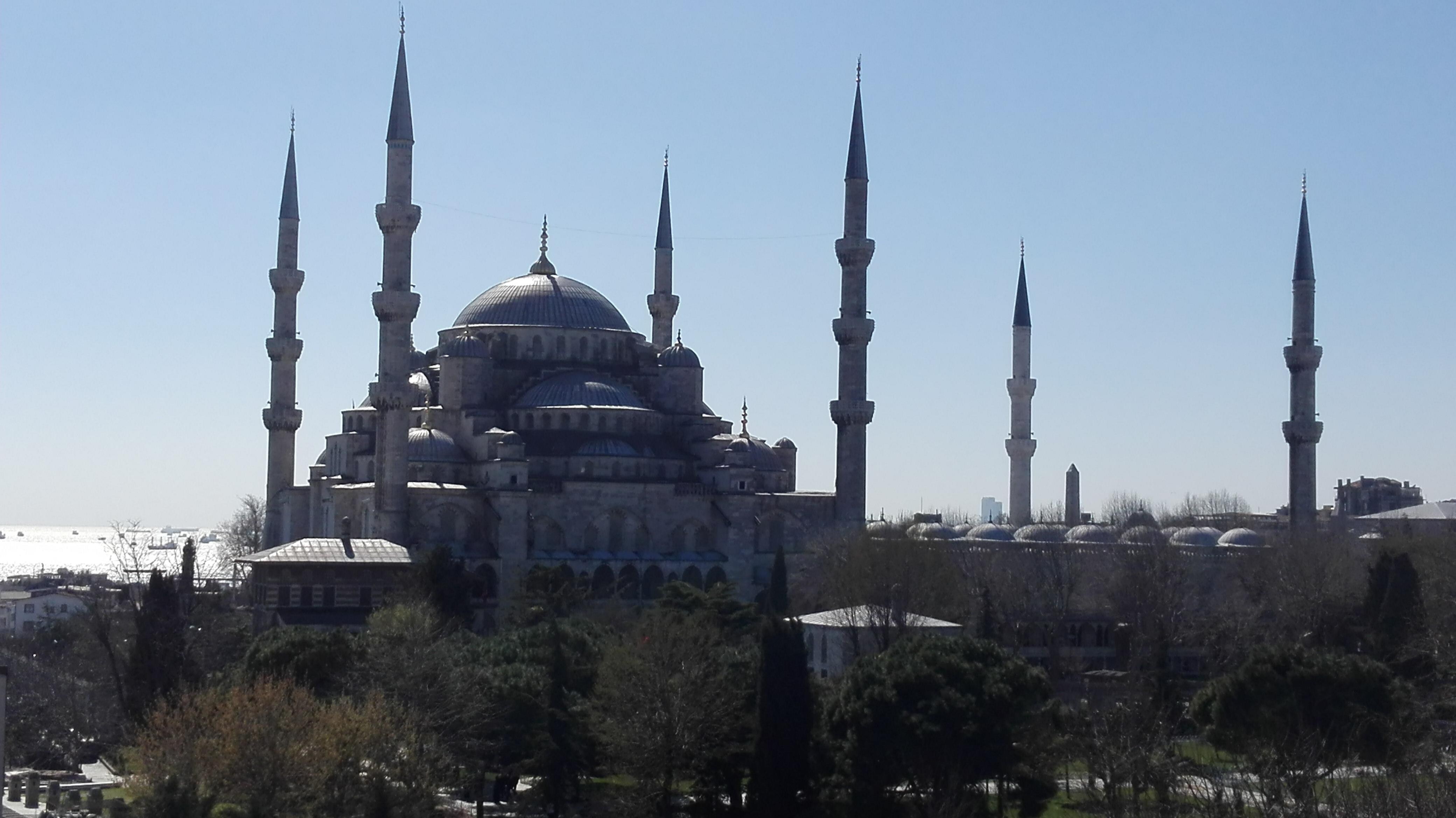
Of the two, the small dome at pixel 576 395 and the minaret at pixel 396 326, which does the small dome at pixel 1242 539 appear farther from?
the minaret at pixel 396 326

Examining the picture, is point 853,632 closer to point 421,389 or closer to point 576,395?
point 576,395

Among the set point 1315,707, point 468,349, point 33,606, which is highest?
point 468,349

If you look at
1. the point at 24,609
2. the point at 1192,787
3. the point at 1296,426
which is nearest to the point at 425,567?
the point at 1192,787

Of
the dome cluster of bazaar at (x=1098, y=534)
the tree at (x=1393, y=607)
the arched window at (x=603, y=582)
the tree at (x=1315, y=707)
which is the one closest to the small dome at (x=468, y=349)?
the arched window at (x=603, y=582)

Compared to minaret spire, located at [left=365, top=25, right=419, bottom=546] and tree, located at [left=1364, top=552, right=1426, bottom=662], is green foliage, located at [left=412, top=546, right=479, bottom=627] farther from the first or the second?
tree, located at [left=1364, top=552, right=1426, bottom=662]

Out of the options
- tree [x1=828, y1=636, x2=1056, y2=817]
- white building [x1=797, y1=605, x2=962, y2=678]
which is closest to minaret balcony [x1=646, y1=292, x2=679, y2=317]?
white building [x1=797, y1=605, x2=962, y2=678]

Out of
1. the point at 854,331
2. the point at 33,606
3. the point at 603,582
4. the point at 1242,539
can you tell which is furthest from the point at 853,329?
the point at 33,606

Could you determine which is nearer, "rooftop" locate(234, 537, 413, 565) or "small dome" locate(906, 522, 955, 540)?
"rooftop" locate(234, 537, 413, 565)
